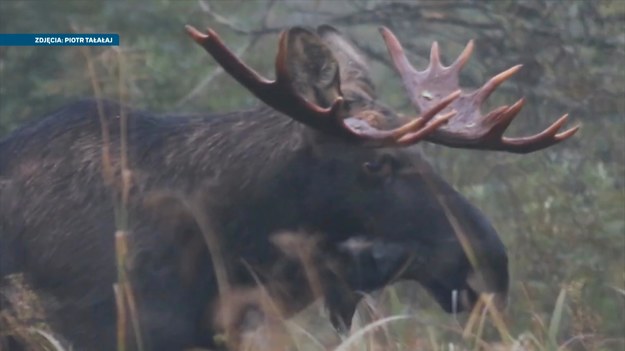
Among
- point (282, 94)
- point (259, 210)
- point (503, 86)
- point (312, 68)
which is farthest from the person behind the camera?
point (503, 86)

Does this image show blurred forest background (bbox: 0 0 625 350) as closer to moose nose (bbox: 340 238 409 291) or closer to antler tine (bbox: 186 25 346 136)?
moose nose (bbox: 340 238 409 291)

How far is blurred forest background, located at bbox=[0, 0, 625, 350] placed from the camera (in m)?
8.87

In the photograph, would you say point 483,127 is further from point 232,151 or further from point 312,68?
point 232,151

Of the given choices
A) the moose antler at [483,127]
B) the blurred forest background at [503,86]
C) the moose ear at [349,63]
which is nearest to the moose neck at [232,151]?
the moose ear at [349,63]

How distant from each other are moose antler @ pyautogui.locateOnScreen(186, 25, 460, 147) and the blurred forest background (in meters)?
2.96

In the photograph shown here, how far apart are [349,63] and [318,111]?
65cm

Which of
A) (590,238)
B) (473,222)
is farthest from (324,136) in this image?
(590,238)

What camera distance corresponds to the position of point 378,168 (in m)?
5.79

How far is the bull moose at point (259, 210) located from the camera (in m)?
5.66

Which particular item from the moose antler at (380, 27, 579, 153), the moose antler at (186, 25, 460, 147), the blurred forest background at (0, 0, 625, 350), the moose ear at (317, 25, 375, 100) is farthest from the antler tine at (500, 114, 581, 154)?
the blurred forest background at (0, 0, 625, 350)

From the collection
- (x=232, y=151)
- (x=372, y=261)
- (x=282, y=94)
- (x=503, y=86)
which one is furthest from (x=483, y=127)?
(x=503, y=86)

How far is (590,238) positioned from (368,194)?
10.6 ft

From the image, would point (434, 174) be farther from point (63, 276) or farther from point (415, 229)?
point (63, 276)

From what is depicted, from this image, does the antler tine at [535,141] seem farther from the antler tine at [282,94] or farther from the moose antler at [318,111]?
the antler tine at [282,94]
